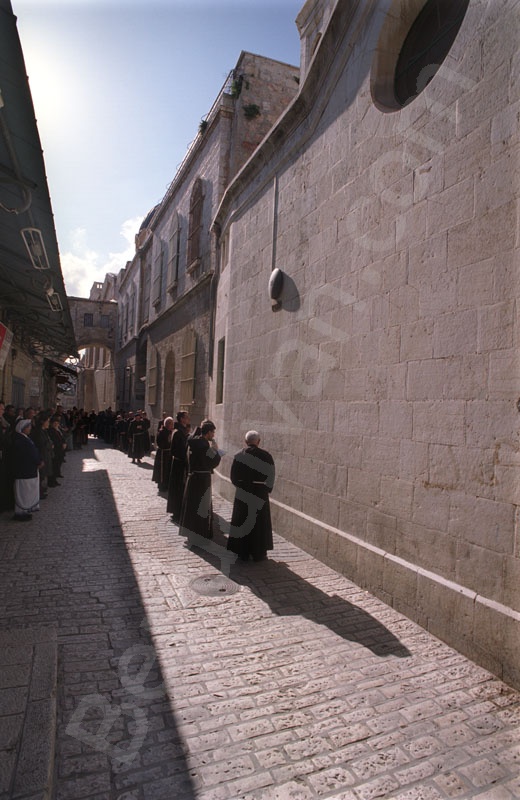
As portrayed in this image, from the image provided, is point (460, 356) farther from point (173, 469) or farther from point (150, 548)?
point (173, 469)

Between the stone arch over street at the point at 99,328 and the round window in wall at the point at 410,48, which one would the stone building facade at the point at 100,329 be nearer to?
the stone arch over street at the point at 99,328

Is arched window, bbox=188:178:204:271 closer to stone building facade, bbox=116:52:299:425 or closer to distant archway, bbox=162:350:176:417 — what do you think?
stone building facade, bbox=116:52:299:425

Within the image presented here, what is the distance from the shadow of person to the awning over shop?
4777 mm

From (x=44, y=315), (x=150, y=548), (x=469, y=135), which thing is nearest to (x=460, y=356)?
(x=469, y=135)

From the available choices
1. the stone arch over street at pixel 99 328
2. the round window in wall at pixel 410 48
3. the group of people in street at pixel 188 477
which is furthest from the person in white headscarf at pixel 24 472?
the stone arch over street at pixel 99 328

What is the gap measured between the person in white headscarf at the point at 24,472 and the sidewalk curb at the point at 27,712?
454cm

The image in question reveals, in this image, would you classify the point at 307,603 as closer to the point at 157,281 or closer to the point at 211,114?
the point at 211,114

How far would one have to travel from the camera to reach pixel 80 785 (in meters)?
2.33

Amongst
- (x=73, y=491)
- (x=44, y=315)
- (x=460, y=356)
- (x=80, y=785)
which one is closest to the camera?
(x=80, y=785)

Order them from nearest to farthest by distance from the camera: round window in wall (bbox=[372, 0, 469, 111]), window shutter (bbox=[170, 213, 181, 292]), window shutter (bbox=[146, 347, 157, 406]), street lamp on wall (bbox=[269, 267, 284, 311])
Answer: round window in wall (bbox=[372, 0, 469, 111]), street lamp on wall (bbox=[269, 267, 284, 311]), window shutter (bbox=[170, 213, 181, 292]), window shutter (bbox=[146, 347, 157, 406])

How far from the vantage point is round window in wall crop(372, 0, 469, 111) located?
4984 millimetres

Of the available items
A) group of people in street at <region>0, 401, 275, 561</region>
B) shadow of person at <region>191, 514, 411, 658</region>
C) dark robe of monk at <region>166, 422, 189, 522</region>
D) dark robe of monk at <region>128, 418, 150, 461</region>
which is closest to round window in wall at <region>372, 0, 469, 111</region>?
group of people in street at <region>0, 401, 275, 561</region>

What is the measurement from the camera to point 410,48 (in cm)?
546

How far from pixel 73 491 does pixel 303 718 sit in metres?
8.88
